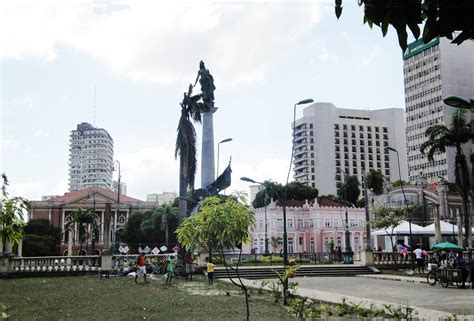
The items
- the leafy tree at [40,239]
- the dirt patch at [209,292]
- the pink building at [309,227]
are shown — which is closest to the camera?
the dirt patch at [209,292]

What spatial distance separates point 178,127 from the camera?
29969 mm

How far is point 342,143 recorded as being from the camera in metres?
132

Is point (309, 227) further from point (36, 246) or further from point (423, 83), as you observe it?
point (423, 83)

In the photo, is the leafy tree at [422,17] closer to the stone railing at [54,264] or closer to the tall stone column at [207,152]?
the stone railing at [54,264]

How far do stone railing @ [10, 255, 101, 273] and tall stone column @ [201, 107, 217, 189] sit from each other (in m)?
15.0

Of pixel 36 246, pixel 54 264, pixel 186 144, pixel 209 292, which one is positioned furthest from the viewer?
pixel 36 246

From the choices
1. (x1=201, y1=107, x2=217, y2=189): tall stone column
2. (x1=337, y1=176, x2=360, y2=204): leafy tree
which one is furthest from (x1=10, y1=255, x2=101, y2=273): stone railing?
(x1=337, y1=176, x2=360, y2=204): leafy tree

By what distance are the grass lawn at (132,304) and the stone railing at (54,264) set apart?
851 centimetres

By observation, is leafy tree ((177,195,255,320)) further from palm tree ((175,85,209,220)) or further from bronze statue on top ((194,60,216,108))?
bronze statue on top ((194,60,216,108))

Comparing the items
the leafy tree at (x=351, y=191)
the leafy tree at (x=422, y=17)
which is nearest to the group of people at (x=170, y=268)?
Answer: the leafy tree at (x=422, y=17)

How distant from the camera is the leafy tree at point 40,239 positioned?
70637 millimetres

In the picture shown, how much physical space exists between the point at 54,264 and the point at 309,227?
55.0 metres

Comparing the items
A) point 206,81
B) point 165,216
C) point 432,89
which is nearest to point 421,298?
point 206,81

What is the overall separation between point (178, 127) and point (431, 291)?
54.7 feet
